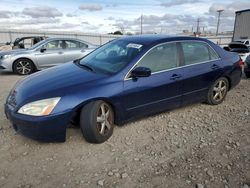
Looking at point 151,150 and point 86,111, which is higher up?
point 86,111

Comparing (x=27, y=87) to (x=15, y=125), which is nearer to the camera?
(x=15, y=125)

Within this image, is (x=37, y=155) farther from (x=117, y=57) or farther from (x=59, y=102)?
(x=117, y=57)

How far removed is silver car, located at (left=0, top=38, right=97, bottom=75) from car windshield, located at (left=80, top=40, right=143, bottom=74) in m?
4.82

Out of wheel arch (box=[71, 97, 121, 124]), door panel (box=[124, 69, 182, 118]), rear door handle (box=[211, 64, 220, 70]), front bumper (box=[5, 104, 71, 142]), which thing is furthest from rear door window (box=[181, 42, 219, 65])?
front bumper (box=[5, 104, 71, 142])

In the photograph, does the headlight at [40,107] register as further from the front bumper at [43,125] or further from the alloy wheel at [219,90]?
the alloy wheel at [219,90]

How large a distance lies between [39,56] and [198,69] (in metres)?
6.23

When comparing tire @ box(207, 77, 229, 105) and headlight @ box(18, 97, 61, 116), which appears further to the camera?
tire @ box(207, 77, 229, 105)

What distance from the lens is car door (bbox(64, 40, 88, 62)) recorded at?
935 cm

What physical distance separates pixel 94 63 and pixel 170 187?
7.98 ft

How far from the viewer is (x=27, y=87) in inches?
140

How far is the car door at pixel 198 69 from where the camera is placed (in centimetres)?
440

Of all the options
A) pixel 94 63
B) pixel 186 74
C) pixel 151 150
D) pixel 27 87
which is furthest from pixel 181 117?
pixel 27 87

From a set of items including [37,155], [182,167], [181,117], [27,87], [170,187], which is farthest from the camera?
[181,117]

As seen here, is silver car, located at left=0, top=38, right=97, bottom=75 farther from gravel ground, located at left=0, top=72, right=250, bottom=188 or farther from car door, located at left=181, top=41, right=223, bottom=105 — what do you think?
car door, located at left=181, top=41, right=223, bottom=105
